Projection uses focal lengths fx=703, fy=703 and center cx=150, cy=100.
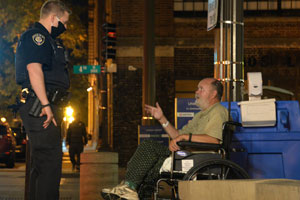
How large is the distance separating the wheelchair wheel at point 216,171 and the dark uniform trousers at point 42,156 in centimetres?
135

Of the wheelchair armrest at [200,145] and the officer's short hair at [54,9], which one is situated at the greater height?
the officer's short hair at [54,9]

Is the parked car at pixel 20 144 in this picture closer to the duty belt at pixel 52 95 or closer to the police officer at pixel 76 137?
the police officer at pixel 76 137

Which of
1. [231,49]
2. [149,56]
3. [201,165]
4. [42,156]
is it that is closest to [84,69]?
[149,56]

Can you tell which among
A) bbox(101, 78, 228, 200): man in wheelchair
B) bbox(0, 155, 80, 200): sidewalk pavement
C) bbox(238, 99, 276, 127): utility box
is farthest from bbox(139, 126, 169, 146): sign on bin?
bbox(238, 99, 276, 127): utility box

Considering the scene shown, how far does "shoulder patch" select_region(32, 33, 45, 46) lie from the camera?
6332 mm

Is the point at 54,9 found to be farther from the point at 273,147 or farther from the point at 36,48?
the point at 273,147

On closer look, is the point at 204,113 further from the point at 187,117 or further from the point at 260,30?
the point at 260,30

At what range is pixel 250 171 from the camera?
24.5 feet

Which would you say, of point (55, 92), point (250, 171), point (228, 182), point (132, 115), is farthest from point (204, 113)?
point (132, 115)

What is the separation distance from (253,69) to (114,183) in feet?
39.8

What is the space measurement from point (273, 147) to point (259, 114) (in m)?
0.38

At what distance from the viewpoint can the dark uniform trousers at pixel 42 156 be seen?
627 cm

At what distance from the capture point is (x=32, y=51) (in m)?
6.30

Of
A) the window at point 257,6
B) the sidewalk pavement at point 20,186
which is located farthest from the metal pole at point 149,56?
the window at point 257,6
